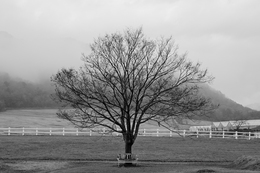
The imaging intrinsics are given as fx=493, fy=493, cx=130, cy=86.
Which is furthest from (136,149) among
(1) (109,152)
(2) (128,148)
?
(2) (128,148)

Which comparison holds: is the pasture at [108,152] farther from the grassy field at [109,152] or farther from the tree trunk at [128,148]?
the tree trunk at [128,148]

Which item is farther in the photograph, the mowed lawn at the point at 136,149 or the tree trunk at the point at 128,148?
the mowed lawn at the point at 136,149

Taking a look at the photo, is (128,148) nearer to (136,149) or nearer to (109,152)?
(109,152)

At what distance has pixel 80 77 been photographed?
112ft

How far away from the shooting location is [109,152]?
47531 mm

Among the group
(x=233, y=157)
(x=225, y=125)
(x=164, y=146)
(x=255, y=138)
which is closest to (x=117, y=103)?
(x=233, y=157)

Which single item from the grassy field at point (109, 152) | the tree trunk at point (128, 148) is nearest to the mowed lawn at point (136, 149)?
the grassy field at point (109, 152)

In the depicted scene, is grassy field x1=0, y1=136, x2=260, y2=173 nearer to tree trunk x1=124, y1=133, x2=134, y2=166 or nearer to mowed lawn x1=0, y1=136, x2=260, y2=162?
mowed lawn x1=0, y1=136, x2=260, y2=162

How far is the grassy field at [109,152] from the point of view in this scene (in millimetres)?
37719

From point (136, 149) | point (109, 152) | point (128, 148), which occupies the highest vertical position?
point (128, 148)

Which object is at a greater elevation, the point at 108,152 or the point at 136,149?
the point at 136,149

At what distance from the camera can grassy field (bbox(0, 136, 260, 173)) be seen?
37719mm

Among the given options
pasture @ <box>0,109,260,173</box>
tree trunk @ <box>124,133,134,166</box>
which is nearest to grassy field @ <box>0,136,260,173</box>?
pasture @ <box>0,109,260,173</box>

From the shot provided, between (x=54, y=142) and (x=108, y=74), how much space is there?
884 inches
